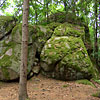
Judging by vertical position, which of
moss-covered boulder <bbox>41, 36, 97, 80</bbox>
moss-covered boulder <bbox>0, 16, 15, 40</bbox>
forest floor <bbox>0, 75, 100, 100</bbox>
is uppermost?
moss-covered boulder <bbox>0, 16, 15, 40</bbox>

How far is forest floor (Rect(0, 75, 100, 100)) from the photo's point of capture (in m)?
5.11

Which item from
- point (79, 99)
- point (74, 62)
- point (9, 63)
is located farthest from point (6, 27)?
point (79, 99)

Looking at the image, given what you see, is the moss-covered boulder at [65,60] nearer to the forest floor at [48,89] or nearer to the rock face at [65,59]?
the rock face at [65,59]

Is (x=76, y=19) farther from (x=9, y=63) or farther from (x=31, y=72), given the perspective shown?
(x=9, y=63)

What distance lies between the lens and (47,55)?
8391 mm

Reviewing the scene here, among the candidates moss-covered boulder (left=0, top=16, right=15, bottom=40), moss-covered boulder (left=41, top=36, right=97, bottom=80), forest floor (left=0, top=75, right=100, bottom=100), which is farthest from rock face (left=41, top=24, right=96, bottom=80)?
moss-covered boulder (left=0, top=16, right=15, bottom=40)

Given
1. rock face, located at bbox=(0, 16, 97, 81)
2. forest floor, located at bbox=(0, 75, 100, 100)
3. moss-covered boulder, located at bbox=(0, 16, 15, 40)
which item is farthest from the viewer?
moss-covered boulder, located at bbox=(0, 16, 15, 40)

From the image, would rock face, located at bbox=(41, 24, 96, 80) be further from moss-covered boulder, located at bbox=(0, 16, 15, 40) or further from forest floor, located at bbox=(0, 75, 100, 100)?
moss-covered boulder, located at bbox=(0, 16, 15, 40)

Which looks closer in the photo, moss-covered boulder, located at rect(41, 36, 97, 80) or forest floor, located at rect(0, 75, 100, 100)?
forest floor, located at rect(0, 75, 100, 100)

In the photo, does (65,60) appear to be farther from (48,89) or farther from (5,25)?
(5,25)

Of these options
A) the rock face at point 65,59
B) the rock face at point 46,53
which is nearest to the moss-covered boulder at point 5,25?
the rock face at point 46,53

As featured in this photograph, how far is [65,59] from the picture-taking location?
8.05 meters

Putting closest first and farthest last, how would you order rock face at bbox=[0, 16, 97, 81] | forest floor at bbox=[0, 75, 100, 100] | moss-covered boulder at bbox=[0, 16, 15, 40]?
forest floor at bbox=[0, 75, 100, 100] → rock face at bbox=[0, 16, 97, 81] → moss-covered boulder at bbox=[0, 16, 15, 40]

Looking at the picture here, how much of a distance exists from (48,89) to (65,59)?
2.66m
